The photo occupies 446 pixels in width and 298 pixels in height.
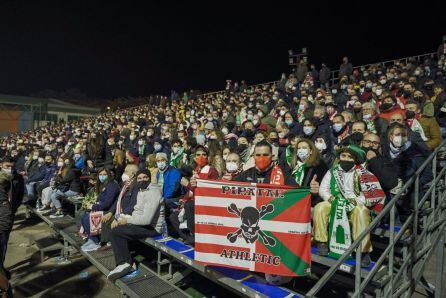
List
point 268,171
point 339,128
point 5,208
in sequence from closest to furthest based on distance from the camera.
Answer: point 268,171
point 5,208
point 339,128

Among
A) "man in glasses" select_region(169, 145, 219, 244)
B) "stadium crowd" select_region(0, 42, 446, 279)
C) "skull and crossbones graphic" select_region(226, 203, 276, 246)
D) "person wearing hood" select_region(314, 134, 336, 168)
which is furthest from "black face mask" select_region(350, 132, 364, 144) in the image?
"skull and crossbones graphic" select_region(226, 203, 276, 246)

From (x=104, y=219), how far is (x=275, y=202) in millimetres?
4009

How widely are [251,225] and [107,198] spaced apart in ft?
12.9

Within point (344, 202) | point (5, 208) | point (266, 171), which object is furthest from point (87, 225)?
point (344, 202)

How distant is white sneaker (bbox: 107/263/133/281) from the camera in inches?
192

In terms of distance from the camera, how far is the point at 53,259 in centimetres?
699

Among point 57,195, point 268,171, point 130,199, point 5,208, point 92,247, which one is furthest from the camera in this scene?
point 57,195

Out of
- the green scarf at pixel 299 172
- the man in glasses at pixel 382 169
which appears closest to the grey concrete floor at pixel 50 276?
the green scarf at pixel 299 172

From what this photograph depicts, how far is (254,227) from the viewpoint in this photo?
3588 mm

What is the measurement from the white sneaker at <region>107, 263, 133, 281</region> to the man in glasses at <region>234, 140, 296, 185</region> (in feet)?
8.11

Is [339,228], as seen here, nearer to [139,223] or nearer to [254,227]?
[254,227]

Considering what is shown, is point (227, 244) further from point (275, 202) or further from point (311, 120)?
point (311, 120)

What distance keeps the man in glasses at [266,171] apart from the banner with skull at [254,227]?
2.03 feet

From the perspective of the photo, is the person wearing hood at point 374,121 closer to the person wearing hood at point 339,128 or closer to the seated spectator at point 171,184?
the person wearing hood at point 339,128
